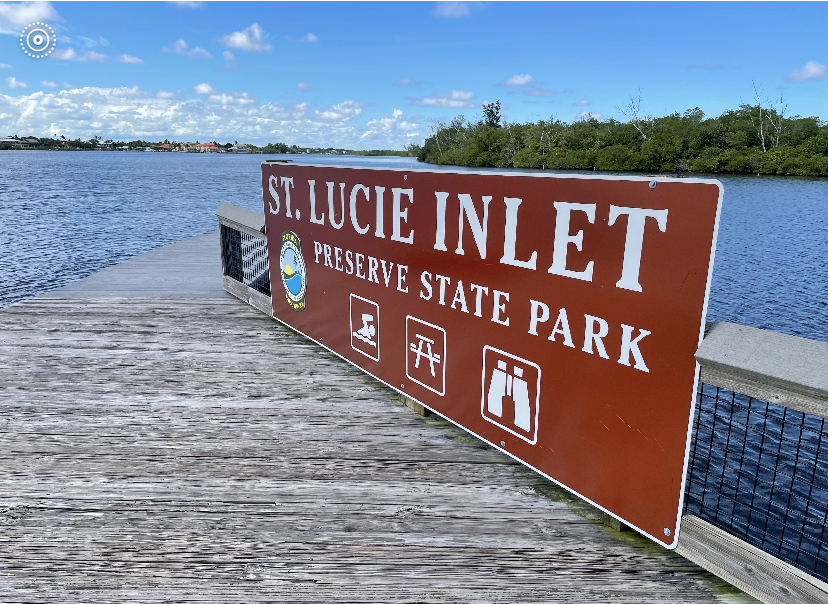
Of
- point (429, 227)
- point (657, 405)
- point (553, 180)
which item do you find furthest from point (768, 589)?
point (429, 227)

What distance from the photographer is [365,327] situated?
486cm

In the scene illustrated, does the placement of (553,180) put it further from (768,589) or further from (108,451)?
(108,451)

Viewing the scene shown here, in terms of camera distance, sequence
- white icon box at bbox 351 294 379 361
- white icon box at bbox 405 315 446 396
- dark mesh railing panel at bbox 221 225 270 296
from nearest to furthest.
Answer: white icon box at bbox 405 315 446 396
white icon box at bbox 351 294 379 361
dark mesh railing panel at bbox 221 225 270 296

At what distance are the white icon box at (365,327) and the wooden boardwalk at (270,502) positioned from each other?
308 mm

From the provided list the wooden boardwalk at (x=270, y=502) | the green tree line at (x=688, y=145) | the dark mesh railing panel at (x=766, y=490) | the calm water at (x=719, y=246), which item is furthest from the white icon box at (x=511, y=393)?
the green tree line at (x=688, y=145)

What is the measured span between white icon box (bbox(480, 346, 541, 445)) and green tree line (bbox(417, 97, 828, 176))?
72.4 metres

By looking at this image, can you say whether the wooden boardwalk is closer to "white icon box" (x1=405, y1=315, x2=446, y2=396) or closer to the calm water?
"white icon box" (x1=405, y1=315, x2=446, y2=396)

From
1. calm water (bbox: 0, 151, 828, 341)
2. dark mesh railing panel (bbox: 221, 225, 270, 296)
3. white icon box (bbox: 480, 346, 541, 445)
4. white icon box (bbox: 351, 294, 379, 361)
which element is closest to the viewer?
white icon box (bbox: 480, 346, 541, 445)

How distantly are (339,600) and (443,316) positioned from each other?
1948mm

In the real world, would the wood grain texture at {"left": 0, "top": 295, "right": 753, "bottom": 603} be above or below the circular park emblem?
below

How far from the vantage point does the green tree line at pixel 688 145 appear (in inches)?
2648

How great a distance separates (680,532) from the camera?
263 cm

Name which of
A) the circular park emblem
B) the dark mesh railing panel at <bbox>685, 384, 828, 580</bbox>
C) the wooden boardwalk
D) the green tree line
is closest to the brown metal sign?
the wooden boardwalk

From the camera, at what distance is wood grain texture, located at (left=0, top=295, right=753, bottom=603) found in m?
2.57
